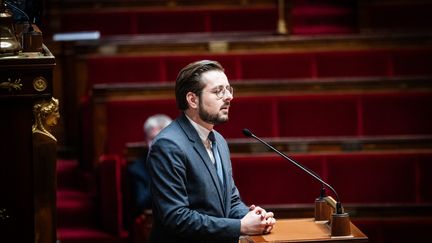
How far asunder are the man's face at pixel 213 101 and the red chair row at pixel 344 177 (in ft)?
1.48

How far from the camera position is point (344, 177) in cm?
130

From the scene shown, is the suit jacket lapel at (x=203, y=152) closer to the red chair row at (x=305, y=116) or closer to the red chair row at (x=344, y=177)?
the red chair row at (x=344, y=177)

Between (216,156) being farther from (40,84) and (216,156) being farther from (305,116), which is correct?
(305,116)

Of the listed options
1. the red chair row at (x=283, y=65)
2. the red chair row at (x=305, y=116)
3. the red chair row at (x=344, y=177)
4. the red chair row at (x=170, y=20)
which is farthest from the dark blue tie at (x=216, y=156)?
the red chair row at (x=170, y=20)

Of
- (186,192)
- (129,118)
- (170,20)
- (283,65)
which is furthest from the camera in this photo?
(170,20)

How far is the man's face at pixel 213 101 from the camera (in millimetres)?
840

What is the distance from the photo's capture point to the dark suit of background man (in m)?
0.81

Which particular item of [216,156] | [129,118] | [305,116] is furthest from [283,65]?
[216,156]

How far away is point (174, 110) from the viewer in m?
1.43

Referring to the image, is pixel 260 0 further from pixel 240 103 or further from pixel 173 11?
pixel 240 103

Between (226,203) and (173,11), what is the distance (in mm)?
1031

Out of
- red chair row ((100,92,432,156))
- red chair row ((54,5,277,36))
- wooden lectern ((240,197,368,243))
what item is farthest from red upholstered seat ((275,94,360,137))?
wooden lectern ((240,197,368,243))

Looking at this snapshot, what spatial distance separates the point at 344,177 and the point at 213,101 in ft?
1.65

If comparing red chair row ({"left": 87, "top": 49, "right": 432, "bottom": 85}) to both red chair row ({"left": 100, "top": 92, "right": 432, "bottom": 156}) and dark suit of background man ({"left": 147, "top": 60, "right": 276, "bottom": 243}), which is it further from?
dark suit of background man ({"left": 147, "top": 60, "right": 276, "bottom": 243})
